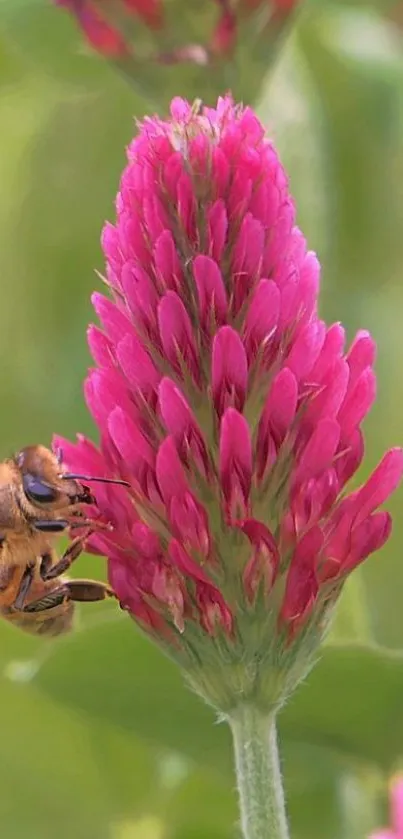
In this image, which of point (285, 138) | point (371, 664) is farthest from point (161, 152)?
point (285, 138)

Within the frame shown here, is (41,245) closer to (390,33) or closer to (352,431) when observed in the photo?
(390,33)

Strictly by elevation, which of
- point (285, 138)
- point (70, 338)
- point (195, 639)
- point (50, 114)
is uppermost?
point (50, 114)

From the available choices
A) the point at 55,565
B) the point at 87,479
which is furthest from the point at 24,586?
the point at 87,479

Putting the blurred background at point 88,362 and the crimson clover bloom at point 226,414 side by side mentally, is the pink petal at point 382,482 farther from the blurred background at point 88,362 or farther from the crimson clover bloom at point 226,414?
the blurred background at point 88,362

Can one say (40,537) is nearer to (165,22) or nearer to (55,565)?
(55,565)

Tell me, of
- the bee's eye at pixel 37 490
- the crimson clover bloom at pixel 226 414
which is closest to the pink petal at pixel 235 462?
the crimson clover bloom at pixel 226 414
